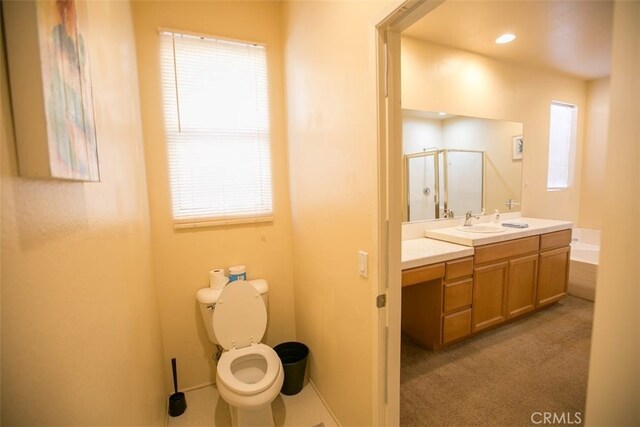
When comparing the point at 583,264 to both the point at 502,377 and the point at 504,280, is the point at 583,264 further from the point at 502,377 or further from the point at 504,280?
the point at 502,377

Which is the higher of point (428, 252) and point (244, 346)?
point (428, 252)

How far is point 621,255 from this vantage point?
543mm

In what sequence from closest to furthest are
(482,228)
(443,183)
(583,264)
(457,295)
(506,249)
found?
(457,295), (506,249), (443,183), (482,228), (583,264)

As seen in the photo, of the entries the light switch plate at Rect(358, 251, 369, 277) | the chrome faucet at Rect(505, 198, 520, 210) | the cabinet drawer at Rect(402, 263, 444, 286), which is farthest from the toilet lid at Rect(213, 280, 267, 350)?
the chrome faucet at Rect(505, 198, 520, 210)

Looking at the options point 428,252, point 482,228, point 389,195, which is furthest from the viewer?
point 482,228

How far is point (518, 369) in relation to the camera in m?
2.19

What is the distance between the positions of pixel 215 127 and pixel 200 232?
2.56ft

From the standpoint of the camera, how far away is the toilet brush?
1900 millimetres

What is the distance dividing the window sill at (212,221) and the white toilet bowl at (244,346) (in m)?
0.48

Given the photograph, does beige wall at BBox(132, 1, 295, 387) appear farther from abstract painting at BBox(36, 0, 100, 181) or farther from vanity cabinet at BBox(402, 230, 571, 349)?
abstract painting at BBox(36, 0, 100, 181)

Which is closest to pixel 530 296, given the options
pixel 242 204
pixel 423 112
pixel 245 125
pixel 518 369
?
pixel 518 369

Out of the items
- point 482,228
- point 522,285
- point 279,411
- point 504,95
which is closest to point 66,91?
point 279,411

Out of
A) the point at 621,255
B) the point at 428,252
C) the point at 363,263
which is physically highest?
Answer: the point at 621,255

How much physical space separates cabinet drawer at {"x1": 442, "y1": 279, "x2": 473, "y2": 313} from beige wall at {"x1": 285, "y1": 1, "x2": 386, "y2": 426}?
44.3 inches
